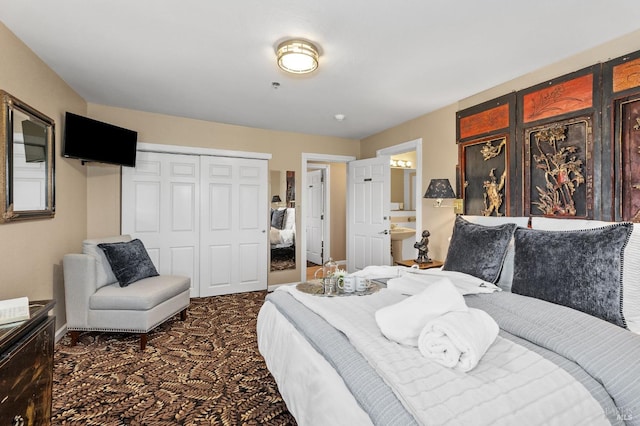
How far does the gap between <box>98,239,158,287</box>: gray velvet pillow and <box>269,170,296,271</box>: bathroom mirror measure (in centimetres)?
186

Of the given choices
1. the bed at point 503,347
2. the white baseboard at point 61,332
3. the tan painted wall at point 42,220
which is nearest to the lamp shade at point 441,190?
the bed at point 503,347

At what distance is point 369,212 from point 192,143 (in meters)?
2.68

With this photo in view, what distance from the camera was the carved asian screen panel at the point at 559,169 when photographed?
233cm

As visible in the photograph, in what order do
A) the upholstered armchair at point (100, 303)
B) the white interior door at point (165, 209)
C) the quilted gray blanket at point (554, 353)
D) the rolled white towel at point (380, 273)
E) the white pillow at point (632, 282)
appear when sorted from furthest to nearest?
the white interior door at point (165, 209), the upholstered armchair at point (100, 303), the rolled white towel at point (380, 273), the white pillow at point (632, 282), the quilted gray blanket at point (554, 353)

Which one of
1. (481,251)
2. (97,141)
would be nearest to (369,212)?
(481,251)

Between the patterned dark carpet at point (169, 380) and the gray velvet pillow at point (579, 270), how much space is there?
1675mm

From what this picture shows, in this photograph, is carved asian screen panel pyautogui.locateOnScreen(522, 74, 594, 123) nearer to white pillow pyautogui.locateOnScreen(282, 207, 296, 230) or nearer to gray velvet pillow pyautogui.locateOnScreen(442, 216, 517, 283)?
gray velvet pillow pyautogui.locateOnScreen(442, 216, 517, 283)

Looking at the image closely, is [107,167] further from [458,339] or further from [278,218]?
[458,339]

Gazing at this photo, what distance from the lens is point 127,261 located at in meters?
3.04

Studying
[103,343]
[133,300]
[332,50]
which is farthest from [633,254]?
[103,343]

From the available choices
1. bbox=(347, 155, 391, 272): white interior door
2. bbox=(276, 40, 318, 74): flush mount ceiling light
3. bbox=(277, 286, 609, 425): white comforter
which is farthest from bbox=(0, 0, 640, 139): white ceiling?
bbox=(277, 286, 609, 425): white comforter

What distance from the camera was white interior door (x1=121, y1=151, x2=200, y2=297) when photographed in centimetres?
390

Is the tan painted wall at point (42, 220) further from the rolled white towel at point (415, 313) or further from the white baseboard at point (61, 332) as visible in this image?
the rolled white towel at point (415, 313)

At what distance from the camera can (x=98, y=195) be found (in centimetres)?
371
